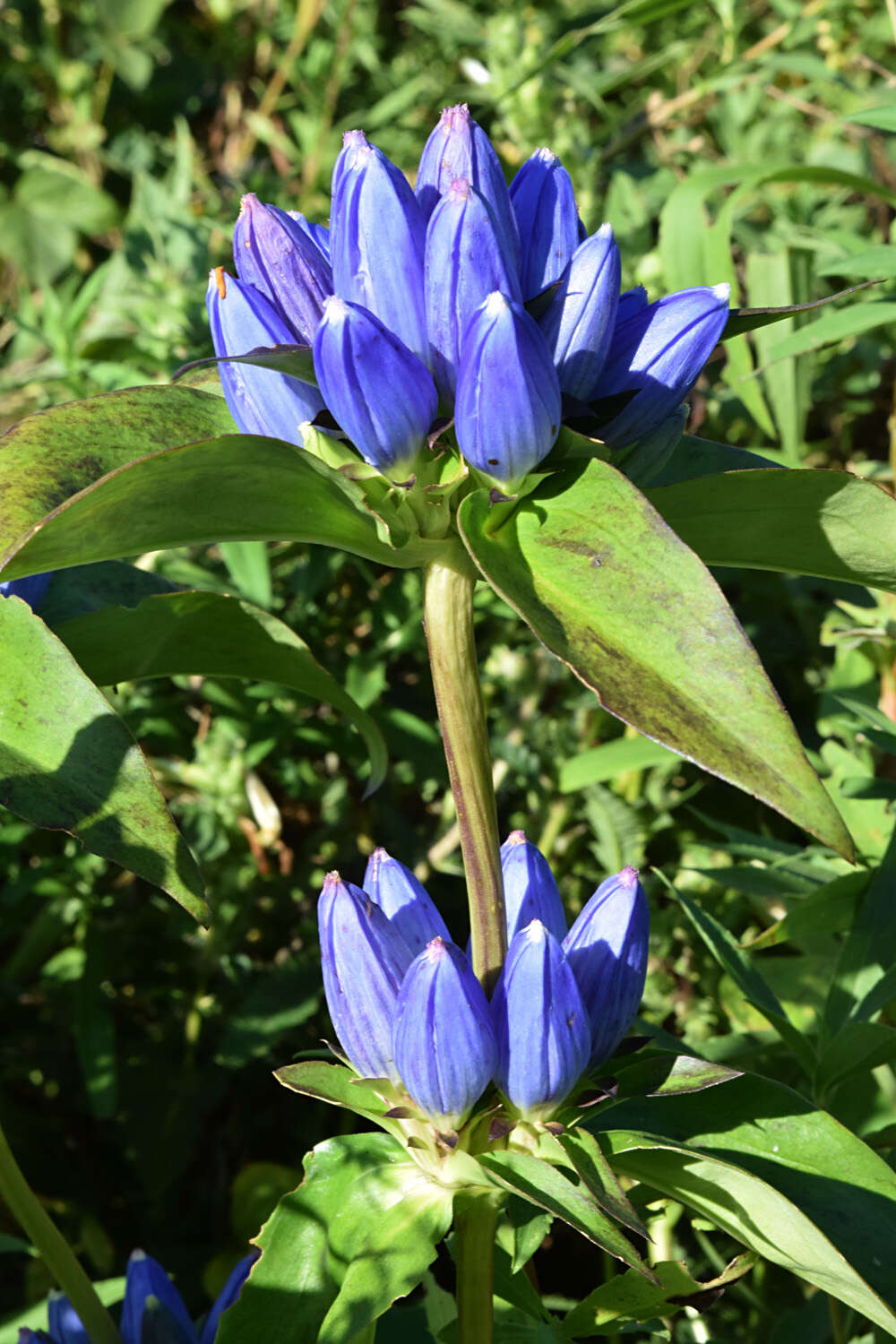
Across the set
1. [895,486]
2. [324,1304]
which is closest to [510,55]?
[895,486]

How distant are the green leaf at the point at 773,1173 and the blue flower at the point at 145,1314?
0.24 metres

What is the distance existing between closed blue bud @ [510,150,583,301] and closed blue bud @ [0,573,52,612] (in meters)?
0.28

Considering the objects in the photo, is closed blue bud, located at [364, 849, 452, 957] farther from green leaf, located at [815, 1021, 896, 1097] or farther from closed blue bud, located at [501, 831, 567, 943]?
green leaf, located at [815, 1021, 896, 1097]

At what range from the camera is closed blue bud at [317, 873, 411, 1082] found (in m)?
0.55

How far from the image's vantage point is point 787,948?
50.1 inches

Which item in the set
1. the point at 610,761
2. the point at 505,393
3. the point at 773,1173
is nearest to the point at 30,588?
the point at 505,393

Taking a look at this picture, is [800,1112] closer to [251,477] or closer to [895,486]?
[251,477]

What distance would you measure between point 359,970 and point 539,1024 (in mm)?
86

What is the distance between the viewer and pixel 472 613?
1.77ft

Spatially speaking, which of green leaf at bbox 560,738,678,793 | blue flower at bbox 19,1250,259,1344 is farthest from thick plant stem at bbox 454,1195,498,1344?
green leaf at bbox 560,738,678,793

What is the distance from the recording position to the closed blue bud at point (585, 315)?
0.49 meters

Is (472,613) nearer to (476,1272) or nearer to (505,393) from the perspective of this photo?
(505,393)

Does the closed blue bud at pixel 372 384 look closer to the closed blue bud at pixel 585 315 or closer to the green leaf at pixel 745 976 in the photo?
the closed blue bud at pixel 585 315

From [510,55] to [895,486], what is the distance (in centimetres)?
74
